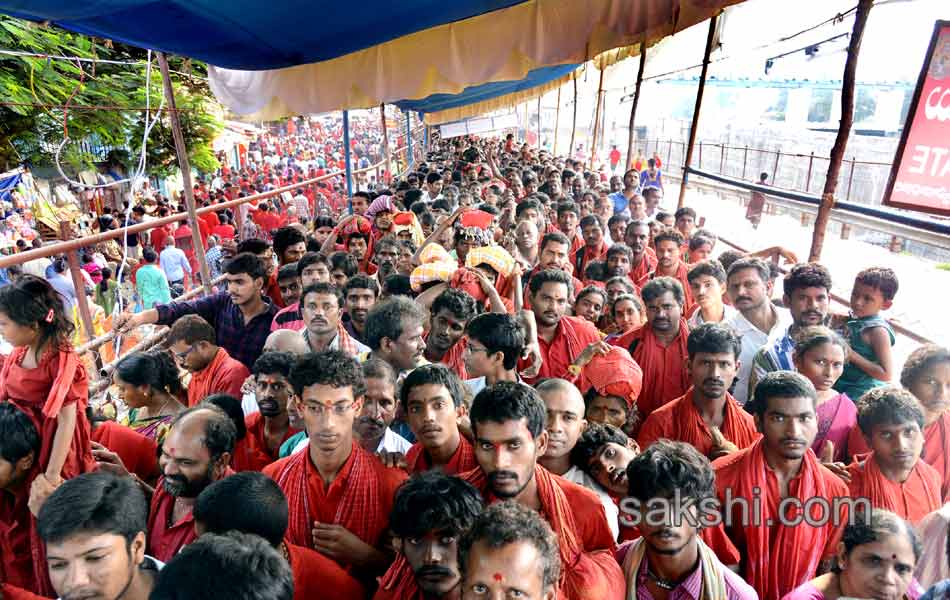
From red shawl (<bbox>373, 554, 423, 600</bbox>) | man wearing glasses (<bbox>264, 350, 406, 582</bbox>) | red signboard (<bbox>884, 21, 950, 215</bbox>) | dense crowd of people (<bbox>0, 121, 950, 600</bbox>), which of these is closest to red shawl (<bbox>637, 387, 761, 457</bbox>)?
dense crowd of people (<bbox>0, 121, 950, 600</bbox>)

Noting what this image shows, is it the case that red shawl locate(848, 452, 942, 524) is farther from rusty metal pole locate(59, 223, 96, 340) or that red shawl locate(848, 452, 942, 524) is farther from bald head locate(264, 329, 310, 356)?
rusty metal pole locate(59, 223, 96, 340)

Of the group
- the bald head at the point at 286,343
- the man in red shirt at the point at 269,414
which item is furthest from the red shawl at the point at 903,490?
the bald head at the point at 286,343

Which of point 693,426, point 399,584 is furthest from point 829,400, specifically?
point 399,584

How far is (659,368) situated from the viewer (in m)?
3.50

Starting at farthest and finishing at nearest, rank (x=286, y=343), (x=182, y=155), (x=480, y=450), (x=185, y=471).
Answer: (x=182, y=155) → (x=286, y=343) → (x=185, y=471) → (x=480, y=450)

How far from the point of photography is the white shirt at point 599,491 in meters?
2.12

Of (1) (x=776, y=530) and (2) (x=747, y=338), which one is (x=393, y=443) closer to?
(1) (x=776, y=530)

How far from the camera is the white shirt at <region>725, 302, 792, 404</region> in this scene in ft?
11.2

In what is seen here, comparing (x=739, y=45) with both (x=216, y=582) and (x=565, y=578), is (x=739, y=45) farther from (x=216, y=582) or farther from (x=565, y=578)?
(x=216, y=582)

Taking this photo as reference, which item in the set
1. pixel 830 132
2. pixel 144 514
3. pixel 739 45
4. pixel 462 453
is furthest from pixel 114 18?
pixel 830 132

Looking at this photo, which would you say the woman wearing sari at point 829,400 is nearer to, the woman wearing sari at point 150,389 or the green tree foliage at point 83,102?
the woman wearing sari at point 150,389

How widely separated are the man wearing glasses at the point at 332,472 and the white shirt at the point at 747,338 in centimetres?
217

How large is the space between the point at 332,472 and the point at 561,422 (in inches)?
36.2

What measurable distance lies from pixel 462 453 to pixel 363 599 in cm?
66
